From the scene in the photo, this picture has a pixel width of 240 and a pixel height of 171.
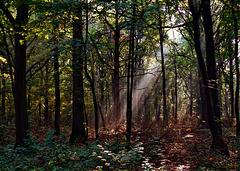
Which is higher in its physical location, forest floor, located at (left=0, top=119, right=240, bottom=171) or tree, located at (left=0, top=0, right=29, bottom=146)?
tree, located at (left=0, top=0, right=29, bottom=146)

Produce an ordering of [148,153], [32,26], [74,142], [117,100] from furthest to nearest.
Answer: [117,100] → [74,142] → [148,153] → [32,26]

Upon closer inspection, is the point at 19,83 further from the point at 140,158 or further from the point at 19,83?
the point at 140,158

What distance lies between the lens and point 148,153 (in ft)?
28.0

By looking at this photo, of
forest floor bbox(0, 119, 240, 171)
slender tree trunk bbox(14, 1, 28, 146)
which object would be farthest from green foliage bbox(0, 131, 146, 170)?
slender tree trunk bbox(14, 1, 28, 146)

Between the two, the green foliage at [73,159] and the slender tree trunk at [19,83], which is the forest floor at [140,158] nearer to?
the green foliage at [73,159]

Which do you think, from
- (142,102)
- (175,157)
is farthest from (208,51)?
(142,102)

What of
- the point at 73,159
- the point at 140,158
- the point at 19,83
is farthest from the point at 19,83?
the point at 140,158

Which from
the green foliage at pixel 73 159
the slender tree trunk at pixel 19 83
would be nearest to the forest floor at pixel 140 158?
the green foliage at pixel 73 159

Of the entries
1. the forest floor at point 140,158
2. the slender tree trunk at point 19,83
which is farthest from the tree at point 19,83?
the forest floor at point 140,158

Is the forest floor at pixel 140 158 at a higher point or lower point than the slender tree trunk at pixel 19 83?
lower

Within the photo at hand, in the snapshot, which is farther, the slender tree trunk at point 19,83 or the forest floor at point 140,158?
the slender tree trunk at point 19,83

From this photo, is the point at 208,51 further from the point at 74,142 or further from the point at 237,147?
the point at 74,142

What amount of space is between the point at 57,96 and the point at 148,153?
10047mm

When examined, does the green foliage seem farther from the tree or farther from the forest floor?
the tree
